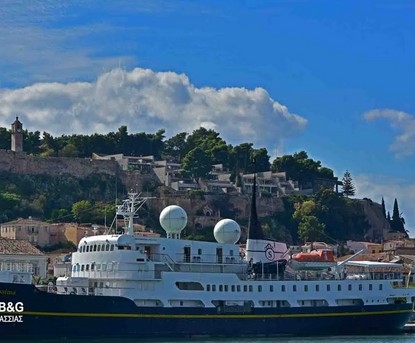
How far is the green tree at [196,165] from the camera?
118 meters

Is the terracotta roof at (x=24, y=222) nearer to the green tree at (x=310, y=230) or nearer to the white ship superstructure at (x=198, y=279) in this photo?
the green tree at (x=310, y=230)

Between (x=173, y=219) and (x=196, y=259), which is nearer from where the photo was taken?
(x=196, y=259)

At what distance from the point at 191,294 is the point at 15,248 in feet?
88.8

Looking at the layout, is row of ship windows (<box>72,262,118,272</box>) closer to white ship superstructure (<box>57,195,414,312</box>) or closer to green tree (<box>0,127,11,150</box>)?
white ship superstructure (<box>57,195,414,312</box>)

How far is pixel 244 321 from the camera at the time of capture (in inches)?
2072

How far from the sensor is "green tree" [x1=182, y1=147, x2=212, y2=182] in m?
118

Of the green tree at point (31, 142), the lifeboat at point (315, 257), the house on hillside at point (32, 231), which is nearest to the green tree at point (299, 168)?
the green tree at point (31, 142)

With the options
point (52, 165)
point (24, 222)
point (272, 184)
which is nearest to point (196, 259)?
point (24, 222)

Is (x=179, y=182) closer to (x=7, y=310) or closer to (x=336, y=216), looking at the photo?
(x=336, y=216)

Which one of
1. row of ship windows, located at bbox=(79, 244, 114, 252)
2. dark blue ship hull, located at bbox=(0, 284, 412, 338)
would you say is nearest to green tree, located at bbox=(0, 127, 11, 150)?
row of ship windows, located at bbox=(79, 244, 114, 252)

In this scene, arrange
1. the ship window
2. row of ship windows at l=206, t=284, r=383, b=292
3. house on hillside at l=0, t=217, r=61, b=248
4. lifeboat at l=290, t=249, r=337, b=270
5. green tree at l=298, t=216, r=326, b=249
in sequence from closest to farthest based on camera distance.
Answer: the ship window < row of ship windows at l=206, t=284, r=383, b=292 < lifeboat at l=290, t=249, r=337, b=270 < house on hillside at l=0, t=217, r=61, b=248 < green tree at l=298, t=216, r=326, b=249

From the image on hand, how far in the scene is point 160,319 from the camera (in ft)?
166

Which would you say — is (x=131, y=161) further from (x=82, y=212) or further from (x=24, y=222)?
(x=24, y=222)

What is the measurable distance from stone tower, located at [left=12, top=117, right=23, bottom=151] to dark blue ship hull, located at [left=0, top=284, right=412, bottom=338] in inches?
2196
